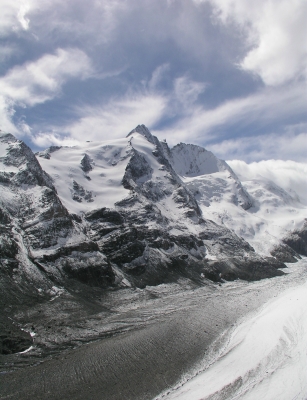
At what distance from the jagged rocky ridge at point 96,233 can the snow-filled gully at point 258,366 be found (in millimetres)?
39479

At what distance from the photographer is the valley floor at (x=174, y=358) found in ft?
105

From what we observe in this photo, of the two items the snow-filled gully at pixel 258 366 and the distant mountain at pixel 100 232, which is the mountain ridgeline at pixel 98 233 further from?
the snow-filled gully at pixel 258 366

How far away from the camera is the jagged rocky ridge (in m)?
76.3

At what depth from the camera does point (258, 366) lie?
38.0 metres

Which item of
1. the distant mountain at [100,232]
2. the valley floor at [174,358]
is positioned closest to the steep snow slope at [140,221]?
the distant mountain at [100,232]

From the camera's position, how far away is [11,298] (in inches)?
2303

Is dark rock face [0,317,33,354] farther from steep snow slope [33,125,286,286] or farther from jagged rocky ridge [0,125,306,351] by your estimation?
steep snow slope [33,125,286,286]

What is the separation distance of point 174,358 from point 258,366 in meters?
11.2

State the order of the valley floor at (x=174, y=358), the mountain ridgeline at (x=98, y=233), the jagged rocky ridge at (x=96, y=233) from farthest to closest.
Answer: the mountain ridgeline at (x=98, y=233) → the jagged rocky ridge at (x=96, y=233) → the valley floor at (x=174, y=358)

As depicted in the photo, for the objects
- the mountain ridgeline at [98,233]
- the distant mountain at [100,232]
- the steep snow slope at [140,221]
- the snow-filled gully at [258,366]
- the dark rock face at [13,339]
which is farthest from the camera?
the steep snow slope at [140,221]

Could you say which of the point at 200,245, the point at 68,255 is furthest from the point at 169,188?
the point at 68,255

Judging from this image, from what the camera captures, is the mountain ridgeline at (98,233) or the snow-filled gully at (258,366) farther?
the mountain ridgeline at (98,233)

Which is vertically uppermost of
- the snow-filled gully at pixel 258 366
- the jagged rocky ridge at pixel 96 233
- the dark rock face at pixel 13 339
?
the jagged rocky ridge at pixel 96 233

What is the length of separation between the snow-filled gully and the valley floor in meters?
0.12
